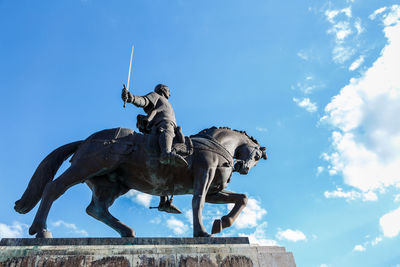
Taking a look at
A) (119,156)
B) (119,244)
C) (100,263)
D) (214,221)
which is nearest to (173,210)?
(214,221)

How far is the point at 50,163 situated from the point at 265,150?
177 inches

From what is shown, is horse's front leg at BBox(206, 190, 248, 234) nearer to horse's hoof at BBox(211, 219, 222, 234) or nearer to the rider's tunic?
horse's hoof at BBox(211, 219, 222, 234)

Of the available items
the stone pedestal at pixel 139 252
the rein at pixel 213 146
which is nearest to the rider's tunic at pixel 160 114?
the rein at pixel 213 146

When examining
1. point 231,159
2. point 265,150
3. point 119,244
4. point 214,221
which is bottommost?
point 119,244

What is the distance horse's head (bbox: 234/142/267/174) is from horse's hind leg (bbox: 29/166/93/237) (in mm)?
2936

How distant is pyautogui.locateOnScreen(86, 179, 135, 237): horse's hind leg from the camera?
268 inches

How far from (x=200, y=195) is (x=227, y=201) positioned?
98cm

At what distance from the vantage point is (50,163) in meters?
6.66

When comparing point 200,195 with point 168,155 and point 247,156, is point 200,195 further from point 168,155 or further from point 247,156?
point 247,156

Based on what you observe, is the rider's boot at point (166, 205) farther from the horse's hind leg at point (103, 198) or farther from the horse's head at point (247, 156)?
the horse's head at point (247, 156)

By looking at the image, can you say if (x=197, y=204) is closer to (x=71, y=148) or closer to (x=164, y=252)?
(x=164, y=252)

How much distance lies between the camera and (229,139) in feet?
24.9

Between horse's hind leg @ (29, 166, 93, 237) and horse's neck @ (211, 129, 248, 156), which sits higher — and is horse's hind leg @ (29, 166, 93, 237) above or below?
below

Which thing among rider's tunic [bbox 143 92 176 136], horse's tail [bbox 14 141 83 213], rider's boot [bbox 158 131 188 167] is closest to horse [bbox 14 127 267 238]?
horse's tail [bbox 14 141 83 213]
